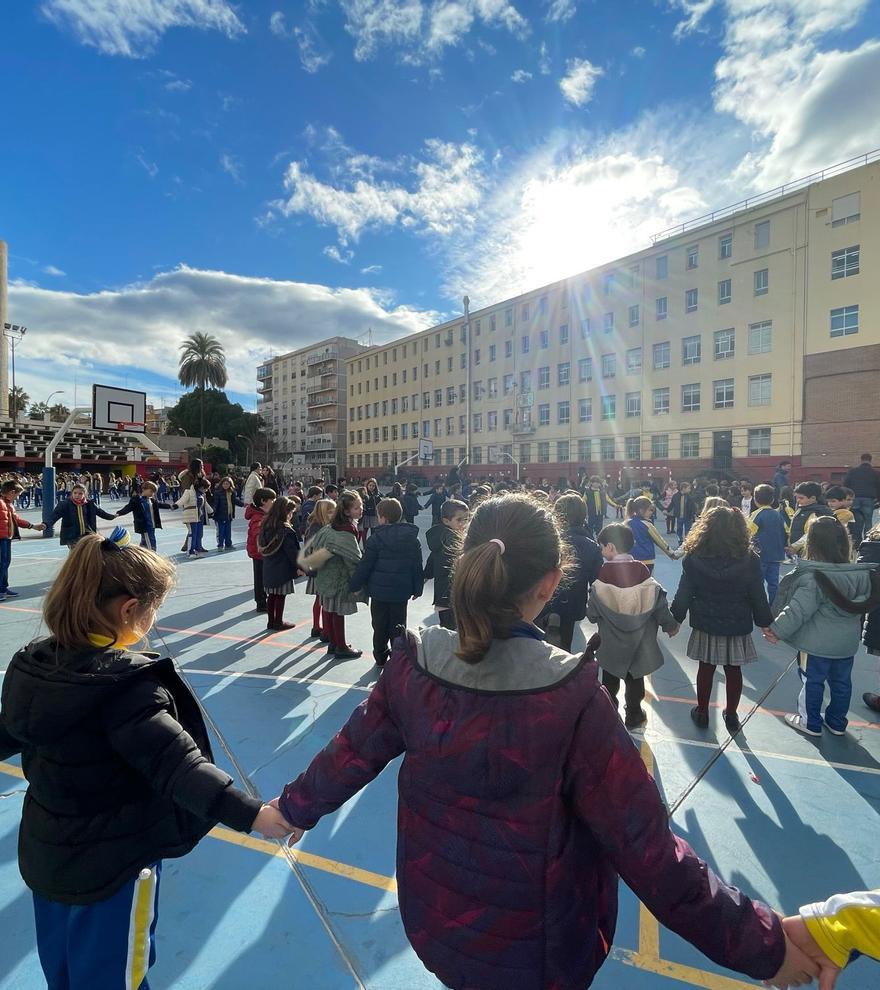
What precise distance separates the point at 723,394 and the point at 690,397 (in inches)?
80.5

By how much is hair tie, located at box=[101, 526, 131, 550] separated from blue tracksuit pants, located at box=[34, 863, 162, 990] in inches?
40.6

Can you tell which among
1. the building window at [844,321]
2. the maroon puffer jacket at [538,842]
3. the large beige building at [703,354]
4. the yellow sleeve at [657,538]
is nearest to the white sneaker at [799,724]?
the yellow sleeve at [657,538]

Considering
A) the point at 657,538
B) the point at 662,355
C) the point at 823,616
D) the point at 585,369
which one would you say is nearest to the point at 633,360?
the point at 662,355

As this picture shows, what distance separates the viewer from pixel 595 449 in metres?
39.0

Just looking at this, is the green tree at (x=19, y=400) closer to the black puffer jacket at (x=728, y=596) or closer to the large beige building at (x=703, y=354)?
the large beige building at (x=703, y=354)

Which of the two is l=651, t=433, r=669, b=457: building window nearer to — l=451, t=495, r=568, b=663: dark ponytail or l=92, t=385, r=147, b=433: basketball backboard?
l=92, t=385, r=147, b=433: basketball backboard

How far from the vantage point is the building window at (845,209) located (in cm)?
2656

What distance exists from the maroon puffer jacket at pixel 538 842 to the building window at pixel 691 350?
3703 centimetres

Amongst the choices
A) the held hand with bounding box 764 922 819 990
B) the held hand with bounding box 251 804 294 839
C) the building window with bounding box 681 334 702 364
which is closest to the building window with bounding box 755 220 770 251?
the building window with bounding box 681 334 702 364

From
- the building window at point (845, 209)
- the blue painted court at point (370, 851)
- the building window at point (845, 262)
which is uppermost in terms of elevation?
the building window at point (845, 209)

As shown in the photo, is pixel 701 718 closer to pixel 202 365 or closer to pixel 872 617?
pixel 872 617

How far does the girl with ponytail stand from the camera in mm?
1194

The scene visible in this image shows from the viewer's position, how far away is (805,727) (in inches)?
167

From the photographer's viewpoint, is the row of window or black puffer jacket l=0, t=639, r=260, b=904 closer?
black puffer jacket l=0, t=639, r=260, b=904
